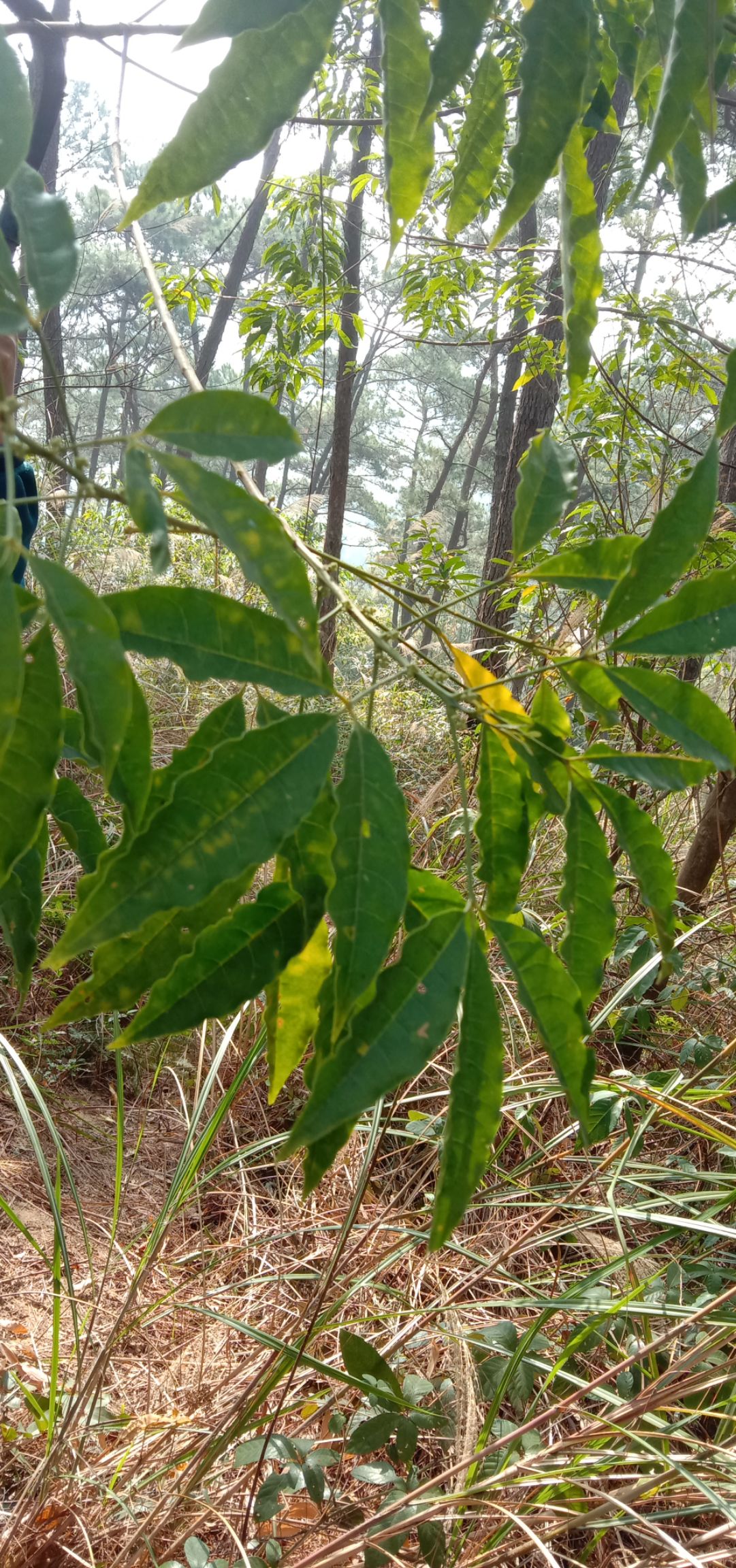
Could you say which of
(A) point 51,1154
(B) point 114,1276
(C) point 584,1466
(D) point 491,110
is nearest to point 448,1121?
(D) point 491,110

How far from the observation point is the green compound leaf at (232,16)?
37 centimetres

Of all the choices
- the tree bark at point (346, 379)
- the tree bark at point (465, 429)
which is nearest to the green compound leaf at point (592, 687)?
the tree bark at point (346, 379)

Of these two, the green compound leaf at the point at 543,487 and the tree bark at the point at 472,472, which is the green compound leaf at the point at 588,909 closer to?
the green compound leaf at the point at 543,487

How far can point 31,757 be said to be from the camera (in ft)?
1.01

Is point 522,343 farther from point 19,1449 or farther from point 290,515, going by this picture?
point 290,515

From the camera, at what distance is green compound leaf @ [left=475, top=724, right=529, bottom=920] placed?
1.51 ft

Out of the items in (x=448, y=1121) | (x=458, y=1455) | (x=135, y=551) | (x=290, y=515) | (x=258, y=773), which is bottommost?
(x=458, y=1455)

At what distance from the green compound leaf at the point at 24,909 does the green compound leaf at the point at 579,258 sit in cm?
34

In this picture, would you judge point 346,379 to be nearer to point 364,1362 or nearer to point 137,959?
point 364,1362

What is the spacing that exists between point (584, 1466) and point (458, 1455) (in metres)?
0.15

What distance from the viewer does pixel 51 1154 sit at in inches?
68.7

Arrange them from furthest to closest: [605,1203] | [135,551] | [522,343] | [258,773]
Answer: [135,551] < [522,343] < [605,1203] < [258,773]

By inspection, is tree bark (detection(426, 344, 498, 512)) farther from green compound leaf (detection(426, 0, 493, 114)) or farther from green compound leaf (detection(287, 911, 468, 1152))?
green compound leaf (detection(287, 911, 468, 1152))

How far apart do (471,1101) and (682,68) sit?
434mm
